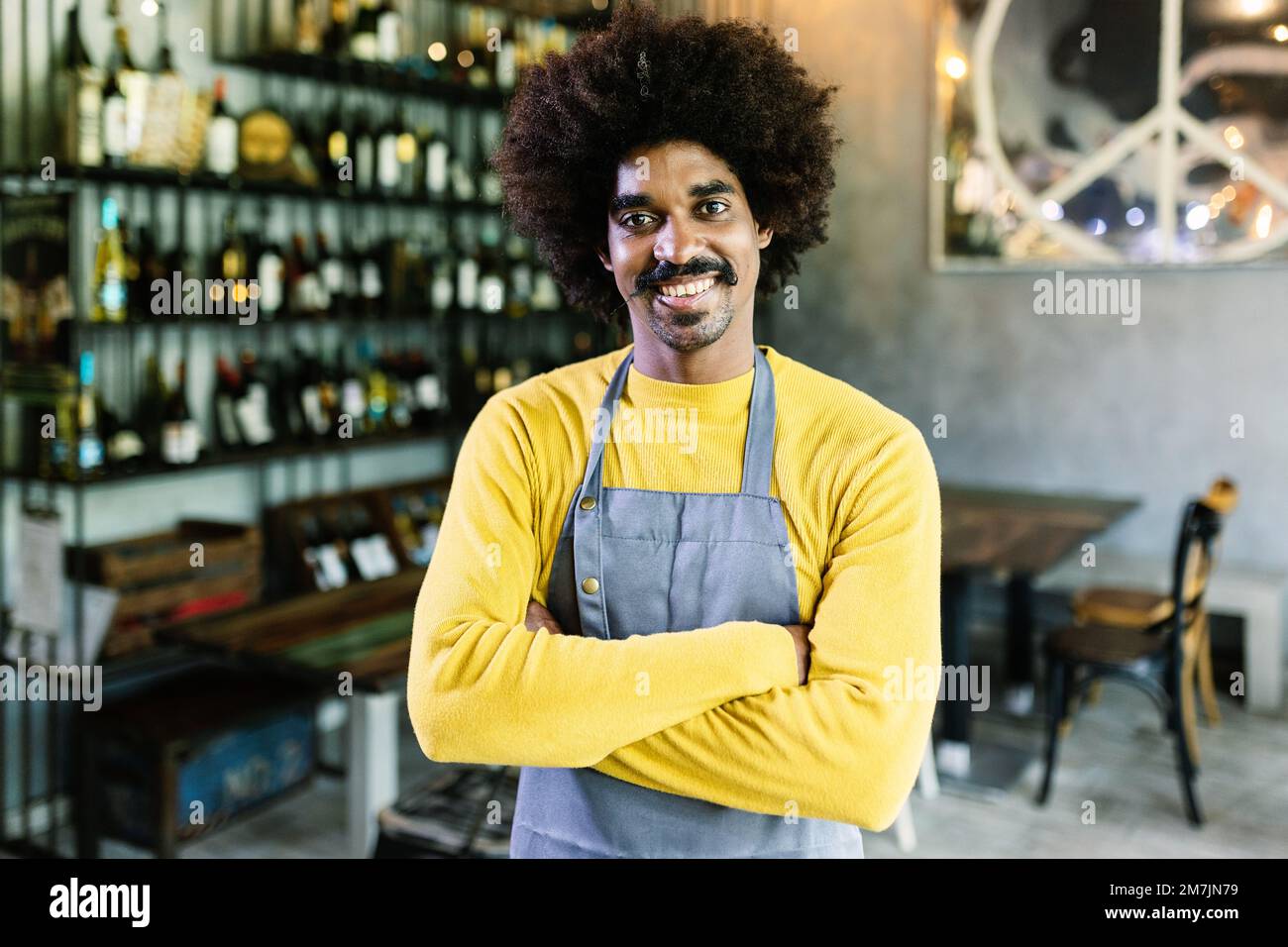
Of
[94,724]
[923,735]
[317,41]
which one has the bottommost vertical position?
[94,724]

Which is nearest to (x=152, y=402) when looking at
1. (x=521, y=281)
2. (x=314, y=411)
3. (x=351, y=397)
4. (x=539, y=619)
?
(x=314, y=411)

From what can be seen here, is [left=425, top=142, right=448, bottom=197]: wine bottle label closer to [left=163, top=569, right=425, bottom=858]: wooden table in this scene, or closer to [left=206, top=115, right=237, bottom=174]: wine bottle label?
[left=206, top=115, right=237, bottom=174]: wine bottle label

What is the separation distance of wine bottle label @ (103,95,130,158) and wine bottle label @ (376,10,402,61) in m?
0.98

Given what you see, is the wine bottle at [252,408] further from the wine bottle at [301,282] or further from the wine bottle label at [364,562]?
the wine bottle label at [364,562]

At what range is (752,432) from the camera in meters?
1.25

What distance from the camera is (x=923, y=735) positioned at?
120 centimetres

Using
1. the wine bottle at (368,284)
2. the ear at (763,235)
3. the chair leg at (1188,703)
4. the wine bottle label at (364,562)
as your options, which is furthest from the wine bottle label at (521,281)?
the ear at (763,235)

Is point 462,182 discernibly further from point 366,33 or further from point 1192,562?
point 1192,562

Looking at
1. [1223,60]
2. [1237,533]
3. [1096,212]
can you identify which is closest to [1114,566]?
[1237,533]

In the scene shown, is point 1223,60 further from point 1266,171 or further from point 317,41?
point 317,41

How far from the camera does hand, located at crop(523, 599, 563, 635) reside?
125cm

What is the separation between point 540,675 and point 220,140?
9.23ft
